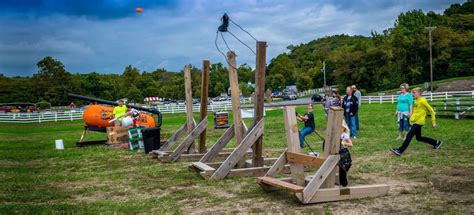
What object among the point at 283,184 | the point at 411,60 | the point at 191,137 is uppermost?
the point at 411,60

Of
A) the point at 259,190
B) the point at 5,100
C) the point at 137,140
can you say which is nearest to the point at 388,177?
the point at 259,190

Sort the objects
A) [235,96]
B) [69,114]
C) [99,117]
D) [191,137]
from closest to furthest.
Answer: [235,96]
[191,137]
[99,117]
[69,114]

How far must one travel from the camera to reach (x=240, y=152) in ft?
32.3

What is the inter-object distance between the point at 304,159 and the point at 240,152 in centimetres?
230

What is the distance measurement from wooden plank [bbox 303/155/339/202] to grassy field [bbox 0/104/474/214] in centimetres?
21

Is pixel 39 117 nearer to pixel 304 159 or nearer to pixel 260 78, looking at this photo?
pixel 260 78

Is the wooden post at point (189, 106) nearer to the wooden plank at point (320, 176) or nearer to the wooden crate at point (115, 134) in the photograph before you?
the wooden crate at point (115, 134)

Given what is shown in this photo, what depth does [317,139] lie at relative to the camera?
17000 millimetres

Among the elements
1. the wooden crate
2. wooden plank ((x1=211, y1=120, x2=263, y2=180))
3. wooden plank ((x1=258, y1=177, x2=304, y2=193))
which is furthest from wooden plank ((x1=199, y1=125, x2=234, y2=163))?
the wooden crate

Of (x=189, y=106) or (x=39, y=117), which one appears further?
(x=39, y=117)

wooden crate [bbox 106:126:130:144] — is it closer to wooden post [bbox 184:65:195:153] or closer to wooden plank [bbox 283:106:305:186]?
wooden post [bbox 184:65:195:153]

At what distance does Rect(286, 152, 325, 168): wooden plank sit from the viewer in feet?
24.7

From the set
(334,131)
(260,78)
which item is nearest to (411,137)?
(260,78)

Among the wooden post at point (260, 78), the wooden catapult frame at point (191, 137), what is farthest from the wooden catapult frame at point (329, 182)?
the wooden catapult frame at point (191, 137)
